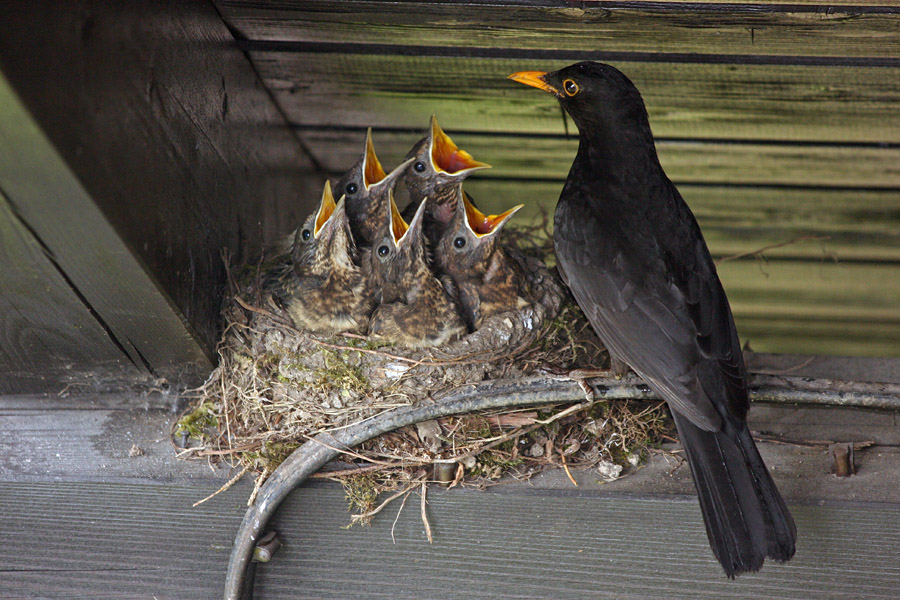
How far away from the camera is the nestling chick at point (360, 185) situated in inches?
114

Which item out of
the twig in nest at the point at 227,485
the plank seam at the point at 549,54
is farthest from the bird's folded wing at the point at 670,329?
the twig in nest at the point at 227,485

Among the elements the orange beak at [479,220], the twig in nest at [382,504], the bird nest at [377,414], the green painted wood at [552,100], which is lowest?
the twig in nest at [382,504]

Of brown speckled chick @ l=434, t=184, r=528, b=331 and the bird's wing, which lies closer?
the bird's wing

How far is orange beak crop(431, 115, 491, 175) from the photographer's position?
9.59 ft

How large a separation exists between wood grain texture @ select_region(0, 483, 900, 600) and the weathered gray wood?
452mm

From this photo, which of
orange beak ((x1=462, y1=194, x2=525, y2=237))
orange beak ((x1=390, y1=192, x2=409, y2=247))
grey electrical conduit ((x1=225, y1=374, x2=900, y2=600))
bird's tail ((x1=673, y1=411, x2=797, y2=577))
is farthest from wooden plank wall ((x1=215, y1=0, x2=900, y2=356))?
bird's tail ((x1=673, y1=411, x2=797, y2=577))

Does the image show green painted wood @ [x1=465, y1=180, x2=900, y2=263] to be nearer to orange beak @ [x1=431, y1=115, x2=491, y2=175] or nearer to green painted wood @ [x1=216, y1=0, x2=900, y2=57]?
orange beak @ [x1=431, y1=115, x2=491, y2=175]

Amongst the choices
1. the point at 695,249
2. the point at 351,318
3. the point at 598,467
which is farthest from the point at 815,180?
the point at 351,318

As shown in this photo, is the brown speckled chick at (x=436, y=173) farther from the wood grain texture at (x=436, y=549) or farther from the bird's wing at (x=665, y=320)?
the wood grain texture at (x=436, y=549)

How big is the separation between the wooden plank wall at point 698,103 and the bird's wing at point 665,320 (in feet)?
1.70

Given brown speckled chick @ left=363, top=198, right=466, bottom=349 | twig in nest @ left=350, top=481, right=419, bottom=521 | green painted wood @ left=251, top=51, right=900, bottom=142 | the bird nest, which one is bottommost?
twig in nest @ left=350, top=481, right=419, bottom=521

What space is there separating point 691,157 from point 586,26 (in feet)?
3.01

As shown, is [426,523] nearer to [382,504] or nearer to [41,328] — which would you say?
[382,504]

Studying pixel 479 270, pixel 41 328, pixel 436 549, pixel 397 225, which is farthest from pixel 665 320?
pixel 41 328
